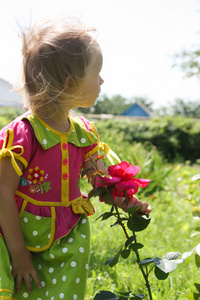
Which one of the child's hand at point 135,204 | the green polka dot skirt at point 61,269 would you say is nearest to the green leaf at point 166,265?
the child's hand at point 135,204

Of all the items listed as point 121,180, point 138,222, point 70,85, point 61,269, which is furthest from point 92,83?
point 61,269

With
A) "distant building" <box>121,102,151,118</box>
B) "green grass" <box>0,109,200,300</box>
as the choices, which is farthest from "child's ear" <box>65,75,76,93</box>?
"distant building" <box>121,102,151,118</box>

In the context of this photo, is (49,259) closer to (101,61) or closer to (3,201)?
(3,201)

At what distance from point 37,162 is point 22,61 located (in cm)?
42

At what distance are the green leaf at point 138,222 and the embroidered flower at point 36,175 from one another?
1.29 ft

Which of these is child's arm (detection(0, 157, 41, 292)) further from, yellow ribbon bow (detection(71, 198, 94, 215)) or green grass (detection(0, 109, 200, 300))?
green grass (detection(0, 109, 200, 300))

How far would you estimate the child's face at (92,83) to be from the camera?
1.44 meters

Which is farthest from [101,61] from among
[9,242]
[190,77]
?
[190,77]

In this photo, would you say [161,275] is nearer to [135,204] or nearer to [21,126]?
[135,204]

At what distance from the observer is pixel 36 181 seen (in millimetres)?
1399

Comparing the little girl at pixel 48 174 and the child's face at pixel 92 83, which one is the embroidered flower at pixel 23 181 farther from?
the child's face at pixel 92 83

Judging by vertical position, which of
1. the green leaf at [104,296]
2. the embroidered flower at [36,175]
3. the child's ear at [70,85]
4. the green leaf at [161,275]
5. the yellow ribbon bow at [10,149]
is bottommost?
the green leaf at [104,296]

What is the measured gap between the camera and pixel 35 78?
4.53ft

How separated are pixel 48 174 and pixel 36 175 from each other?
1.9 inches
